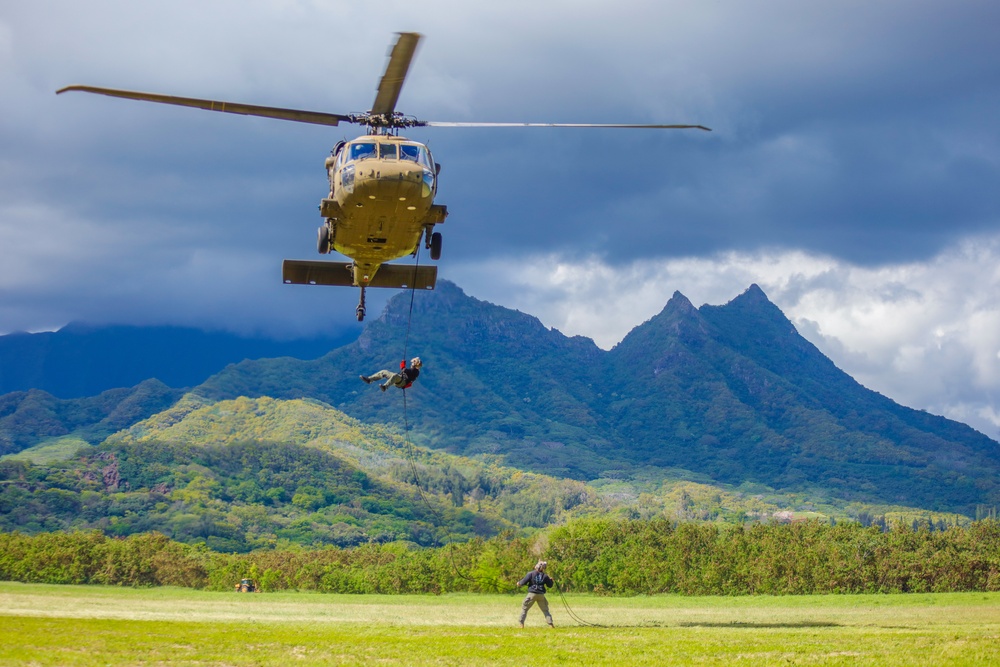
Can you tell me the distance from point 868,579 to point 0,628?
41.8m

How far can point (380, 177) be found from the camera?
25.4 m

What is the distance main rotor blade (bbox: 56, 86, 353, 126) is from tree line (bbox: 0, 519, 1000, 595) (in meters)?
30.7

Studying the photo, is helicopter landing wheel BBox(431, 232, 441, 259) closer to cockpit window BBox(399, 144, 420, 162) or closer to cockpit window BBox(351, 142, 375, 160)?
cockpit window BBox(399, 144, 420, 162)

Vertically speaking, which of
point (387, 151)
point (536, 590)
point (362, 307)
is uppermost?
point (387, 151)

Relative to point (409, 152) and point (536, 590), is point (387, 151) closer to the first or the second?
point (409, 152)

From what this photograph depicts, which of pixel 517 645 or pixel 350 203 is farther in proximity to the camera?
pixel 350 203

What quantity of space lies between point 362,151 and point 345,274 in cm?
659

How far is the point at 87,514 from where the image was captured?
183750 mm

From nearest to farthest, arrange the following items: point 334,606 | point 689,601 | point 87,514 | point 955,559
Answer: point 334,606, point 689,601, point 955,559, point 87,514

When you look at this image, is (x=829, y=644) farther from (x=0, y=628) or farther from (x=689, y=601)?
(x=689, y=601)

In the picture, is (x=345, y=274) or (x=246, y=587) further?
(x=246, y=587)

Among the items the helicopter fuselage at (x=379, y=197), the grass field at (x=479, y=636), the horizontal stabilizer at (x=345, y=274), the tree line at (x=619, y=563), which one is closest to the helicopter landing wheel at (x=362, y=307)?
the horizontal stabilizer at (x=345, y=274)

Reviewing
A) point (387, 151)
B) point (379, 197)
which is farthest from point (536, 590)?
point (387, 151)

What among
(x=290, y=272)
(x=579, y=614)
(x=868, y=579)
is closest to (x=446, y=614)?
(x=579, y=614)
